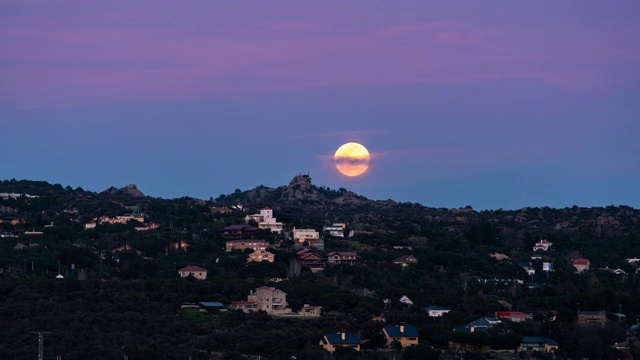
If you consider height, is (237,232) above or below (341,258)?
above

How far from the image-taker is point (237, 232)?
3819 inches

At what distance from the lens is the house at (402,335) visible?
208 ft

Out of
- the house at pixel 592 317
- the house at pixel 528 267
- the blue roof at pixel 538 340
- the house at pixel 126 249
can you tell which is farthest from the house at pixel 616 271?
the house at pixel 126 249

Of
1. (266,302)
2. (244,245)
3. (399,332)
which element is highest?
(244,245)

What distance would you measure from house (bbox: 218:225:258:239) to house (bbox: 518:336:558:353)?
1414 inches

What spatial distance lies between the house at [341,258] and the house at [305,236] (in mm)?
7187

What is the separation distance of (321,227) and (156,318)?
47.9 meters

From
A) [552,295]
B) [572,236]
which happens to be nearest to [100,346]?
[552,295]

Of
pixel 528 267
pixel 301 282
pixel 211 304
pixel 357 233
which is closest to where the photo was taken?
pixel 211 304

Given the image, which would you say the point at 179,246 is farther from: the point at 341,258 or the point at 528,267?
the point at 528,267

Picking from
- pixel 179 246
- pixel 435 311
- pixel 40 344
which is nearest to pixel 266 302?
pixel 435 311

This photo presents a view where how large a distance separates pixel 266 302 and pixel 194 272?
10.9 m

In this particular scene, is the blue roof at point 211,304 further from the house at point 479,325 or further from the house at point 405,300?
the house at point 479,325

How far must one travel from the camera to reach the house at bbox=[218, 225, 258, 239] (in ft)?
318
